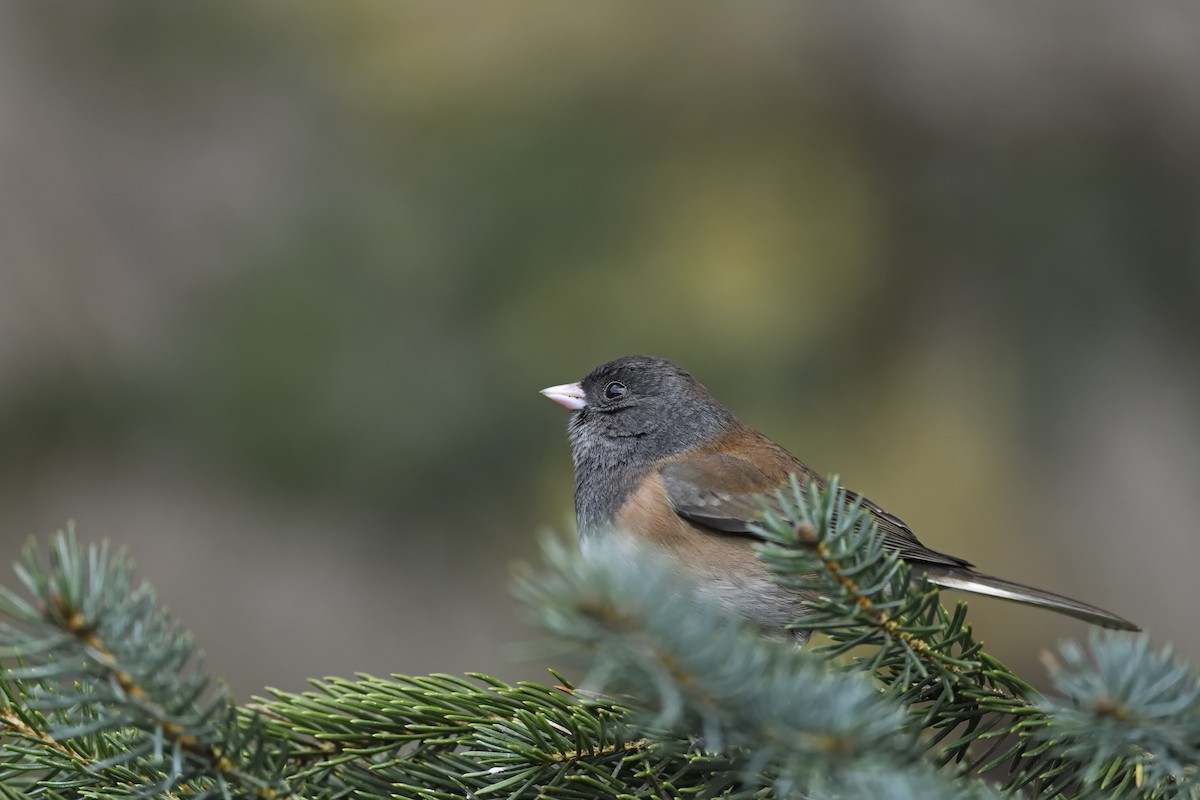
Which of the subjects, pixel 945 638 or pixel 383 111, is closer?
pixel 945 638

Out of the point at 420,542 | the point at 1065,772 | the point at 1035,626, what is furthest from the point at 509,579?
the point at 1065,772

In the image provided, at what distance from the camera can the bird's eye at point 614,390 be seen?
2371 mm

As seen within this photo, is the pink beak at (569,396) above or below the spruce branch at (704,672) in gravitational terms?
above

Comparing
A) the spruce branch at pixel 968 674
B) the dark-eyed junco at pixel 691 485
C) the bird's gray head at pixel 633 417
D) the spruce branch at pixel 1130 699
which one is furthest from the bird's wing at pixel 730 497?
the spruce branch at pixel 1130 699

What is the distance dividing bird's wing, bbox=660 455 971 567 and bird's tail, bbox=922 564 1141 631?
0.03 m

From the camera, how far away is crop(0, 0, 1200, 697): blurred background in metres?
2.80

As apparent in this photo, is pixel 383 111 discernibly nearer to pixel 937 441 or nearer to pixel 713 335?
pixel 713 335

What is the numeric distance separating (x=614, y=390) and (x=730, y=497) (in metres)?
0.53

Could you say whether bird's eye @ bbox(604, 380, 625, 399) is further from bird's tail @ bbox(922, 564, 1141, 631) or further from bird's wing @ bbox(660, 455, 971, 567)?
bird's tail @ bbox(922, 564, 1141, 631)

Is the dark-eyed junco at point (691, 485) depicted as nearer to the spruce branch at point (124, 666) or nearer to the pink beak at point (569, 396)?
the pink beak at point (569, 396)

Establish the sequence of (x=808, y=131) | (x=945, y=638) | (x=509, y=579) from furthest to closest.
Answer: (x=808, y=131) < (x=509, y=579) < (x=945, y=638)

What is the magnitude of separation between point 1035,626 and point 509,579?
1.49m

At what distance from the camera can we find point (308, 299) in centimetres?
283

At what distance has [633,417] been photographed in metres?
2.33
